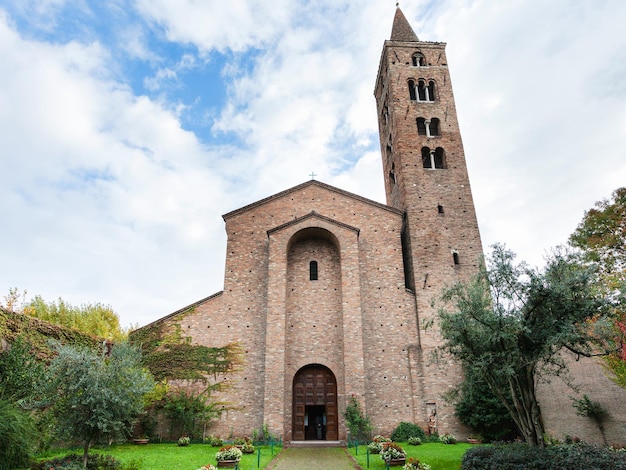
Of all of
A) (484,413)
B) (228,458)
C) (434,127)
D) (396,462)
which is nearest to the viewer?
(396,462)

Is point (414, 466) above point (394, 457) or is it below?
below

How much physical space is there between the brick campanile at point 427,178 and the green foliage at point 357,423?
3034 millimetres

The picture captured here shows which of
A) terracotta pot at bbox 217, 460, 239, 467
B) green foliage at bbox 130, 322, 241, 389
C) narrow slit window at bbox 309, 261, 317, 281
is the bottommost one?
terracotta pot at bbox 217, 460, 239, 467

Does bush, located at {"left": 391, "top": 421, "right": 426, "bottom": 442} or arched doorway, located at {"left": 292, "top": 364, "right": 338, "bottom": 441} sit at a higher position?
arched doorway, located at {"left": 292, "top": 364, "right": 338, "bottom": 441}

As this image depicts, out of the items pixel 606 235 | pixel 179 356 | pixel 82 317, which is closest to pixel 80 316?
pixel 82 317

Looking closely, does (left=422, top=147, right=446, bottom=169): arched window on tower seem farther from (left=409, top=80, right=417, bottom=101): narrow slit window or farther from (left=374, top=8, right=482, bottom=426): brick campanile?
(left=409, top=80, right=417, bottom=101): narrow slit window

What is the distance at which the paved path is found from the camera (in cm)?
1319

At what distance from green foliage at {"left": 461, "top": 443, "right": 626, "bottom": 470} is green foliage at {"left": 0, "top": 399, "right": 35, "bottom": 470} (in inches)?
463

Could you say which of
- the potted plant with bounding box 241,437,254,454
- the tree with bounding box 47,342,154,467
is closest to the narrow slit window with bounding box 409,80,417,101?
the potted plant with bounding box 241,437,254,454

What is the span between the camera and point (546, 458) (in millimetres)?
9898

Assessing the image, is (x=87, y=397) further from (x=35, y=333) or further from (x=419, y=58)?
(x=419, y=58)

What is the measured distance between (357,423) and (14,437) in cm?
1265

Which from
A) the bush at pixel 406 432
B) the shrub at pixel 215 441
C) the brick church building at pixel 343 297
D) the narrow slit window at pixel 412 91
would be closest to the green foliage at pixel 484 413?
the brick church building at pixel 343 297

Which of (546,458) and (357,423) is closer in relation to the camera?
(546,458)
